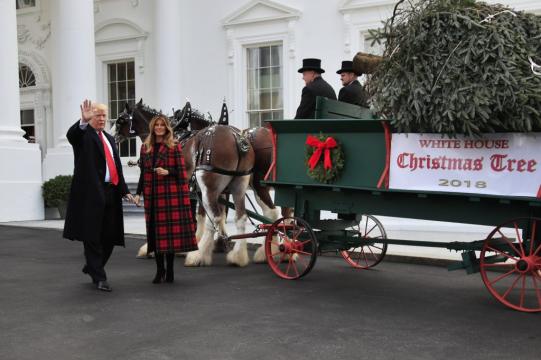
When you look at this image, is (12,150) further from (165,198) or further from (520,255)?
(520,255)

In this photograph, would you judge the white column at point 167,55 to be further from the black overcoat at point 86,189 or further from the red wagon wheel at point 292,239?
the black overcoat at point 86,189

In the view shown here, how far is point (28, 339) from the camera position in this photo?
470 centimetres

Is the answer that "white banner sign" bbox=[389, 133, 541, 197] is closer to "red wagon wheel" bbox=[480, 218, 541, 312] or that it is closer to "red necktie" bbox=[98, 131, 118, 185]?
"red wagon wheel" bbox=[480, 218, 541, 312]

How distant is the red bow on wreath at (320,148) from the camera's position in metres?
6.20

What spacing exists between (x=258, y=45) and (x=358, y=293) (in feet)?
30.0

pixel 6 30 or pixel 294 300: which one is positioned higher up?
pixel 6 30


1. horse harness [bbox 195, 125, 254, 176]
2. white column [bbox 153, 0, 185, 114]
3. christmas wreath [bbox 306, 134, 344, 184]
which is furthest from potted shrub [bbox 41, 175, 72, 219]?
christmas wreath [bbox 306, 134, 344, 184]

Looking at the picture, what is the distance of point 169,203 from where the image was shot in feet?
22.2

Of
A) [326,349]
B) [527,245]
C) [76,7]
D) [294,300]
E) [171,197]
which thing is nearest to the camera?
[326,349]

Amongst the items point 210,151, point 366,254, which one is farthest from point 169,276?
point 366,254

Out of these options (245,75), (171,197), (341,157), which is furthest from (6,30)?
(341,157)

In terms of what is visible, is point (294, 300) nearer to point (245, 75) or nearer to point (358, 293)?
point (358, 293)

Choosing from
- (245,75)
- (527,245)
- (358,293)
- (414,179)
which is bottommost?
(358,293)

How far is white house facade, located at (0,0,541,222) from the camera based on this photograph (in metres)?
13.5
